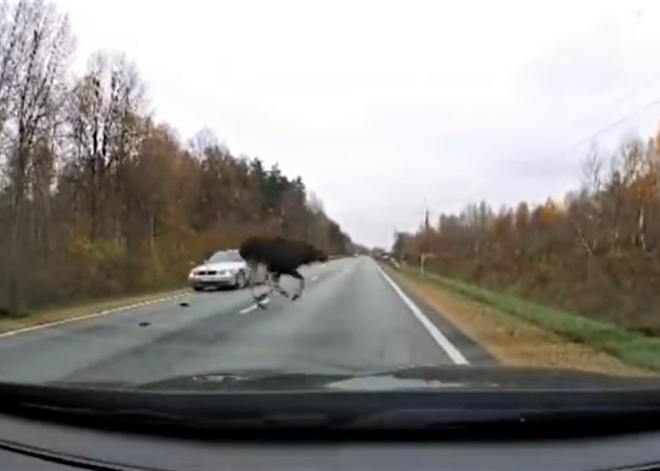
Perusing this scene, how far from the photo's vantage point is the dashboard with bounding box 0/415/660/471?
296cm

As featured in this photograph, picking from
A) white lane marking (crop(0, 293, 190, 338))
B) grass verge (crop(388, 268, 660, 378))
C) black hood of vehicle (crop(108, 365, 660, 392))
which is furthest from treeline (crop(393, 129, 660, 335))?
black hood of vehicle (crop(108, 365, 660, 392))

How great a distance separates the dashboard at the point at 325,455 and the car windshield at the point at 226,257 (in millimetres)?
6611

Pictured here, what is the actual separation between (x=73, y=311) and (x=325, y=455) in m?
16.9

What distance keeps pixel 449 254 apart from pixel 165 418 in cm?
1815

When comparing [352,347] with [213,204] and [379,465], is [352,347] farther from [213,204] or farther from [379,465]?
[379,465]

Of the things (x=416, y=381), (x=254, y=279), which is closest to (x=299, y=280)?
(x=254, y=279)

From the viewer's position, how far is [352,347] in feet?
42.0

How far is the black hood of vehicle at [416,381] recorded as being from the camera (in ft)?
12.4

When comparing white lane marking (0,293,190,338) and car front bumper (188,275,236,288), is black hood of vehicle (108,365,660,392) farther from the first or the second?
white lane marking (0,293,190,338)

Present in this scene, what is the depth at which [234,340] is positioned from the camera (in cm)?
1320

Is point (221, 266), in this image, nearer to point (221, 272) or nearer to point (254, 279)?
point (221, 272)

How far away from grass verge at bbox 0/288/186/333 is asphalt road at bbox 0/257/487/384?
1.19 feet

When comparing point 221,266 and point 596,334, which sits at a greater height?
point 221,266

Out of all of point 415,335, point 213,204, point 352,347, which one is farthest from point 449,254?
point 213,204
